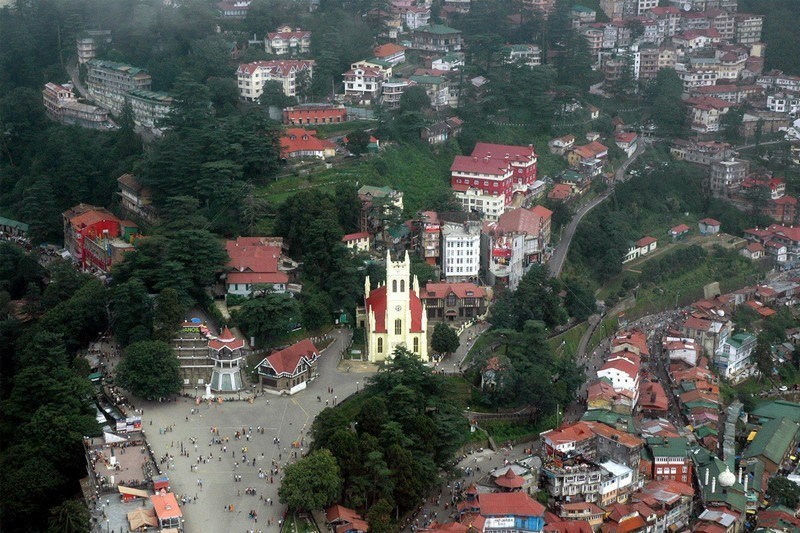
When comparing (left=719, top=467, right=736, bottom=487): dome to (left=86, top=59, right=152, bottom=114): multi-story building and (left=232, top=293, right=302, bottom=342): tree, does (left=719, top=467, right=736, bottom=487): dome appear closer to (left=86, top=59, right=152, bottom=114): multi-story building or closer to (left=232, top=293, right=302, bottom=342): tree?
(left=232, top=293, right=302, bottom=342): tree

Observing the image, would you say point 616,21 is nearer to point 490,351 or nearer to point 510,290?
point 510,290

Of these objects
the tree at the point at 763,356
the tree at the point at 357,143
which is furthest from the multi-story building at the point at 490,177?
the tree at the point at 763,356

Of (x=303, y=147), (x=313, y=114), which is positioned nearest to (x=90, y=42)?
(x=313, y=114)

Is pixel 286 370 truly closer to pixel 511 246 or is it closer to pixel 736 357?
pixel 511 246

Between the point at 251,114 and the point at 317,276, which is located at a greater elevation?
the point at 251,114

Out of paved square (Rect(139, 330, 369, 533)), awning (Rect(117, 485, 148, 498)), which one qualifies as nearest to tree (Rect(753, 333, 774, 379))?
paved square (Rect(139, 330, 369, 533))

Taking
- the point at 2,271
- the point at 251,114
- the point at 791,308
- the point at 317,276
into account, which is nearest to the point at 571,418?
the point at 317,276
